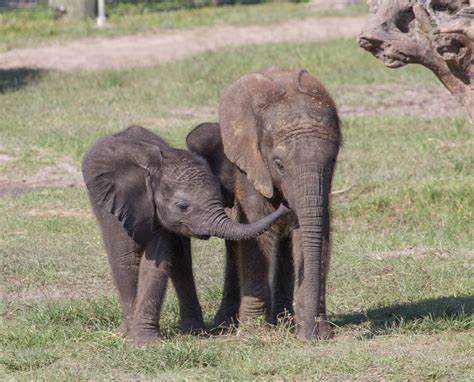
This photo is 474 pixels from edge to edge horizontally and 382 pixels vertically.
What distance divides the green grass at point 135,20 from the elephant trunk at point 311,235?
514 inches

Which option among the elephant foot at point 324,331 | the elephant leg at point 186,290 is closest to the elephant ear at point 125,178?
the elephant leg at point 186,290

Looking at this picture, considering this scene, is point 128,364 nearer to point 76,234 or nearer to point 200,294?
point 200,294

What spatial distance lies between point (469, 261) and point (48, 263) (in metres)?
3.00

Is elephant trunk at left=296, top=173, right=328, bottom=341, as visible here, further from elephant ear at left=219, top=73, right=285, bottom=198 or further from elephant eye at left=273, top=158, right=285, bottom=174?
elephant ear at left=219, top=73, right=285, bottom=198

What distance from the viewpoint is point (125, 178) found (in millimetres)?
→ 7762

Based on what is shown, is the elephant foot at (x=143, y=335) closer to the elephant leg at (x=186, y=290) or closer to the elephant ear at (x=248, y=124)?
the elephant leg at (x=186, y=290)

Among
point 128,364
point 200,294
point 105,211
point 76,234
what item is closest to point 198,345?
point 128,364

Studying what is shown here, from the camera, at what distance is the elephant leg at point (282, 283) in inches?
320

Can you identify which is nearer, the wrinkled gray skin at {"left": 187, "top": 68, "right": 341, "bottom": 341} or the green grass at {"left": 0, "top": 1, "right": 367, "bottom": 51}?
the wrinkled gray skin at {"left": 187, "top": 68, "right": 341, "bottom": 341}

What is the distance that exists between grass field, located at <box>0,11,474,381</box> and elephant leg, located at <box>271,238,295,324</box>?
1.19ft

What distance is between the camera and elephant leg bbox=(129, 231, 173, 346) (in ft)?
25.0

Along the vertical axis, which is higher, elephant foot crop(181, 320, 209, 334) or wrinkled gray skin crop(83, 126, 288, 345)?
wrinkled gray skin crop(83, 126, 288, 345)

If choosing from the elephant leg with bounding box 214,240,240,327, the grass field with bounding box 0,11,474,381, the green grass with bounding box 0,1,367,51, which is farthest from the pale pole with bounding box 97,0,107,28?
the elephant leg with bounding box 214,240,240,327

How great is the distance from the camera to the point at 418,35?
7.46 meters
